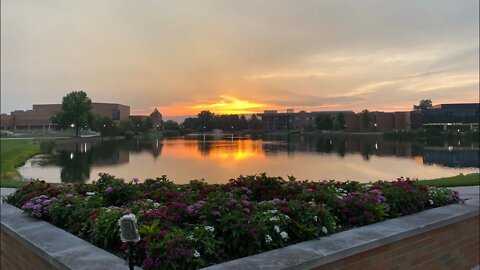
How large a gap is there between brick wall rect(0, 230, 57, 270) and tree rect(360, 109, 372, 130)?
119159mm

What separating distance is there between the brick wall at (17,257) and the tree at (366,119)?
11916 centimetres

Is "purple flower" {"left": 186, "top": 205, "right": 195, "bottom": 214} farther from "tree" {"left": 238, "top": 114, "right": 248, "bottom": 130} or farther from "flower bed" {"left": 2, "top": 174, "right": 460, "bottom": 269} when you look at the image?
"tree" {"left": 238, "top": 114, "right": 248, "bottom": 130}

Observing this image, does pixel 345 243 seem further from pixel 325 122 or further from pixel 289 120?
pixel 289 120

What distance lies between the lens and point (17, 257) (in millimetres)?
4387

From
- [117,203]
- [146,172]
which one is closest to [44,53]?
[146,172]

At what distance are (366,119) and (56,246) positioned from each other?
120173 mm

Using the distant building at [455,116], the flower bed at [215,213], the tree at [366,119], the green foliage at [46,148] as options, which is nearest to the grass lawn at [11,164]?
the green foliage at [46,148]

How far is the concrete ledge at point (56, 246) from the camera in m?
3.31

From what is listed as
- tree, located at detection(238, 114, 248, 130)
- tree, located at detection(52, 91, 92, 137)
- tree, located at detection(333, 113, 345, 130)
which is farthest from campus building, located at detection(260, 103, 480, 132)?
tree, located at detection(52, 91, 92, 137)

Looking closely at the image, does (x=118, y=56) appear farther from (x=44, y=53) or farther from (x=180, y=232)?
(x=180, y=232)

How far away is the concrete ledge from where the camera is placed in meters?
3.31

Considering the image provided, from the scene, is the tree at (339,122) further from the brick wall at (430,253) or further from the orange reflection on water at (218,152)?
the brick wall at (430,253)

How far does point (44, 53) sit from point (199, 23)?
1012 centimetres

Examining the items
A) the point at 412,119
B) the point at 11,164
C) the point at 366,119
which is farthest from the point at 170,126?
the point at 11,164
